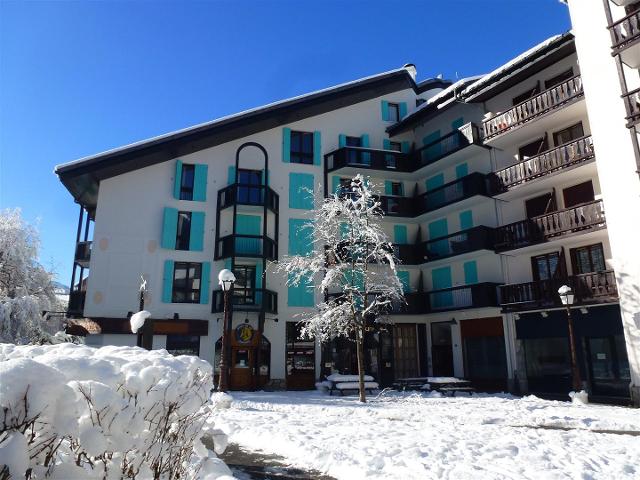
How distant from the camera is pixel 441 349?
25609 millimetres

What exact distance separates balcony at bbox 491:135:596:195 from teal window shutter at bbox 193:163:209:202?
603 inches

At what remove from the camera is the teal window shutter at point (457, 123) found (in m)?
26.1

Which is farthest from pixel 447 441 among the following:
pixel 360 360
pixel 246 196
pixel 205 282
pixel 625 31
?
pixel 246 196

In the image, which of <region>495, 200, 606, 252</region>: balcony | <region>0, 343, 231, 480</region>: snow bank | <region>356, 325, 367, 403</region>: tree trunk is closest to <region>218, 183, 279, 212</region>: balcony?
<region>356, 325, 367, 403</region>: tree trunk

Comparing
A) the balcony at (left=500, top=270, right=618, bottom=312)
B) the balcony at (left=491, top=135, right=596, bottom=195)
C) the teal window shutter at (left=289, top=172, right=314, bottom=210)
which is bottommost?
the balcony at (left=500, top=270, right=618, bottom=312)

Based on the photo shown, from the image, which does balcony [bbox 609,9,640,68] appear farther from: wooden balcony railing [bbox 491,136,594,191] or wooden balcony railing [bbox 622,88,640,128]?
wooden balcony railing [bbox 491,136,594,191]

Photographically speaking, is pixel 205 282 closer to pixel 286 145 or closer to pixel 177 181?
pixel 177 181

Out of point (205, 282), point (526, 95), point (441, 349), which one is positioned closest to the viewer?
point (526, 95)

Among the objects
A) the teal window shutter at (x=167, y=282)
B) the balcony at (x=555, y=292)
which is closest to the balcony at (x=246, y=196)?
the teal window shutter at (x=167, y=282)

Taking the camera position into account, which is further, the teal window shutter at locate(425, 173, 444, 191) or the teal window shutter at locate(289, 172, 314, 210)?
the teal window shutter at locate(425, 173, 444, 191)

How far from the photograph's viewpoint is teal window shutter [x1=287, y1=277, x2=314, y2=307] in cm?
2531

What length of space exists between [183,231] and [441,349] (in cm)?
1566

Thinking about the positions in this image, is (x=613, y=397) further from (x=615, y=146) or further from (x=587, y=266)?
(x=615, y=146)

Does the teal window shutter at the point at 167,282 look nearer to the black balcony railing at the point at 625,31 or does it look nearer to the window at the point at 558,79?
the window at the point at 558,79
